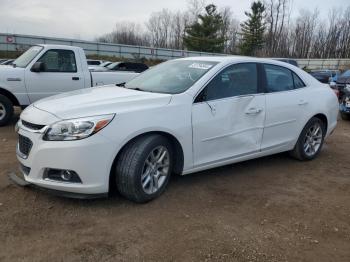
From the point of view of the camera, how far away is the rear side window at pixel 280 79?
16.8 ft

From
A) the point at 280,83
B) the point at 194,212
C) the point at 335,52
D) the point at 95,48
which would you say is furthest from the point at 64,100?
the point at 335,52

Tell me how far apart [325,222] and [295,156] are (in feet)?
6.93

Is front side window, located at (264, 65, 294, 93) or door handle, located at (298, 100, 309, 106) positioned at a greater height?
front side window, located at (264, 65, 294, 93)

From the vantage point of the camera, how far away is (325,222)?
376 centimetres

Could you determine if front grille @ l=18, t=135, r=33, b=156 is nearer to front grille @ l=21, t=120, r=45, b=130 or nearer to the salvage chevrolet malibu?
the salvage chevrolet malibu

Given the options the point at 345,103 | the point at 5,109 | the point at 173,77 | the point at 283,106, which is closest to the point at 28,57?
the point at 5,109

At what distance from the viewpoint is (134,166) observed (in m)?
3.64

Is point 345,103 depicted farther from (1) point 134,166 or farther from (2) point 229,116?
(1) point 134,166

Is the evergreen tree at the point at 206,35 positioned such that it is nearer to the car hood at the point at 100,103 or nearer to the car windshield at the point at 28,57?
the car windshield at the point at 28,57

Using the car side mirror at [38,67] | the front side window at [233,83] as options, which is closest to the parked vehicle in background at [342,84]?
the front side window at [233,83]

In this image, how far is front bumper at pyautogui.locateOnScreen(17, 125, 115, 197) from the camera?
3436 millimetres

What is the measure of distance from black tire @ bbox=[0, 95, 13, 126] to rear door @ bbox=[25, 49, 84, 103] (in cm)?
44

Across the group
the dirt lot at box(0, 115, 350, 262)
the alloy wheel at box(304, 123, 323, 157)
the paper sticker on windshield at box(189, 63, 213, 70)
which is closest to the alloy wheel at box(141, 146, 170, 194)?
the dirt lot at box(0, 115, 350, 262)

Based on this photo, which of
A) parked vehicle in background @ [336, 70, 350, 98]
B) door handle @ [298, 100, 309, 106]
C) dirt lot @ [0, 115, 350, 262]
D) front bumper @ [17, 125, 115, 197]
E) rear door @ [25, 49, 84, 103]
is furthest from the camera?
parked vehicle in background @ [336, 70, 350, 98]
